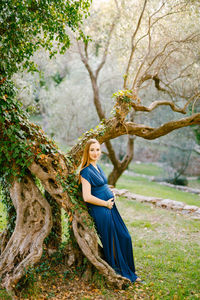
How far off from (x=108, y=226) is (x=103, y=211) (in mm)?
275

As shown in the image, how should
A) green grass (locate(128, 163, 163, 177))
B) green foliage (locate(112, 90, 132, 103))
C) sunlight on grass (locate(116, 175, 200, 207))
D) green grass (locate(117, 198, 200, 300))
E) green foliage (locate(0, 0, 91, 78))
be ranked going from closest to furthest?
1. green foliage (locate(0, 0, 91, 78))
2. green grass (locate(117, 198, 200, 300))
3. green foliage (locate(112, 90, 132, 103))
4. sunlight on grass (locate(116, 175, 200, 207))
5. green grass (locate(128, 163, 163, 177))

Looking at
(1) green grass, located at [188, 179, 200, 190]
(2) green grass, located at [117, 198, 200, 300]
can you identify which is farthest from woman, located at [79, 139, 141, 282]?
(1) green grass, located at [188, 179, 200, 190]

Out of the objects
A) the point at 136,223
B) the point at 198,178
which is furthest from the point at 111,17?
the point at 198,178

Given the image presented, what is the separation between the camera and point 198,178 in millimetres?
24297

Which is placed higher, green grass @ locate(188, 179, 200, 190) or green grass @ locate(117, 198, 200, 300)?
green grass @ locate(188, 179, 200, 190)

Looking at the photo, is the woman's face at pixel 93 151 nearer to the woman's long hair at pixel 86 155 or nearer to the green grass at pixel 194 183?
the woman's long hair at pixel 86 155

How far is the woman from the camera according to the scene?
449cm

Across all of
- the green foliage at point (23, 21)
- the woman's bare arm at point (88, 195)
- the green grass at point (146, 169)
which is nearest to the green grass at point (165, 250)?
the woman's bare arm at point (88, 195)

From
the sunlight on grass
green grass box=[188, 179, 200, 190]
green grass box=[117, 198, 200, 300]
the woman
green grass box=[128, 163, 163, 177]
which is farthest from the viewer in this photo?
green grass box=[128, 163, 163, 177]

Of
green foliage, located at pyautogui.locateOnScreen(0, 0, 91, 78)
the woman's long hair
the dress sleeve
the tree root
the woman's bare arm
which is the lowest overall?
the tree root

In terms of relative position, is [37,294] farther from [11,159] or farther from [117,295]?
[11,159]

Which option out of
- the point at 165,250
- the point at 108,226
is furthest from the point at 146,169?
the point at 108,226

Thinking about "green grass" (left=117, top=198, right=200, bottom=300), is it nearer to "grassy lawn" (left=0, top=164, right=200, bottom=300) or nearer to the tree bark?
"grassy lawn" (left=0, top=164, right=200, bottom=300)

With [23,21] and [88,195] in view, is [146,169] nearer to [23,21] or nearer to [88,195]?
[88,195]
